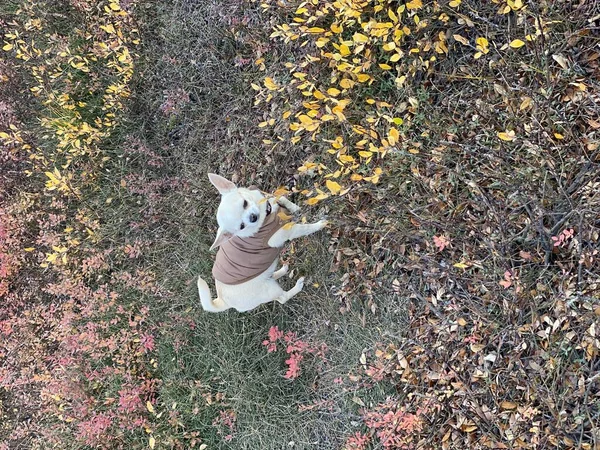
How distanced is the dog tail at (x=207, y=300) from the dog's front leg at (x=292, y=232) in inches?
23.0

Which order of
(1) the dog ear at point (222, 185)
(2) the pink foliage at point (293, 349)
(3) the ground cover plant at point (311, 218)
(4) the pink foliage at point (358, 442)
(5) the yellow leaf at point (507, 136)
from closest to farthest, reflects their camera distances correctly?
(5) the yellow leaf at point (507, 136), (3) the ground cover plant at point (311, 218), (1) the dog ear at point (222, 185), (4) the pink foliage at point (358, 442), (2) the pink foliage at point (293, 349)

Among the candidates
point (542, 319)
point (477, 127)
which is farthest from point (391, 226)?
point (542, 319)

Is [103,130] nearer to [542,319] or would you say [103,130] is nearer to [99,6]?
[99,6]

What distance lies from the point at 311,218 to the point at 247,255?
0.76m

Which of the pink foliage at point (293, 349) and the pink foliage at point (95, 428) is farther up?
the pink foliage at point (293, 349)

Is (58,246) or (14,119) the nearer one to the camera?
(58,246)

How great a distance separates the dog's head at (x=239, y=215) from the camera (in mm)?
3086

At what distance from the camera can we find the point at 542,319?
2.88m

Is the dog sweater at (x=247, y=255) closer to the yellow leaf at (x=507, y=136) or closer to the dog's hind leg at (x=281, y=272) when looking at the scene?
the dog's hind leg at (x=281, y=272)

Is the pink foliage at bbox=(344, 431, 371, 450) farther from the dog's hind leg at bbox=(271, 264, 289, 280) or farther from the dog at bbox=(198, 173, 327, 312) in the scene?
the dog's hind leg at bbox=(271, 264, 289, 280)

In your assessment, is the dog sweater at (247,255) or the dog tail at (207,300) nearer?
the dog sweater at (247,255)

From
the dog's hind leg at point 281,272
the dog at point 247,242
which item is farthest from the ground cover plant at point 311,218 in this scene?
the dog at point 247,242

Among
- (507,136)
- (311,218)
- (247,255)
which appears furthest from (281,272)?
(507,136)

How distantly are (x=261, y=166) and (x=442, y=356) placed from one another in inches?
90.5
